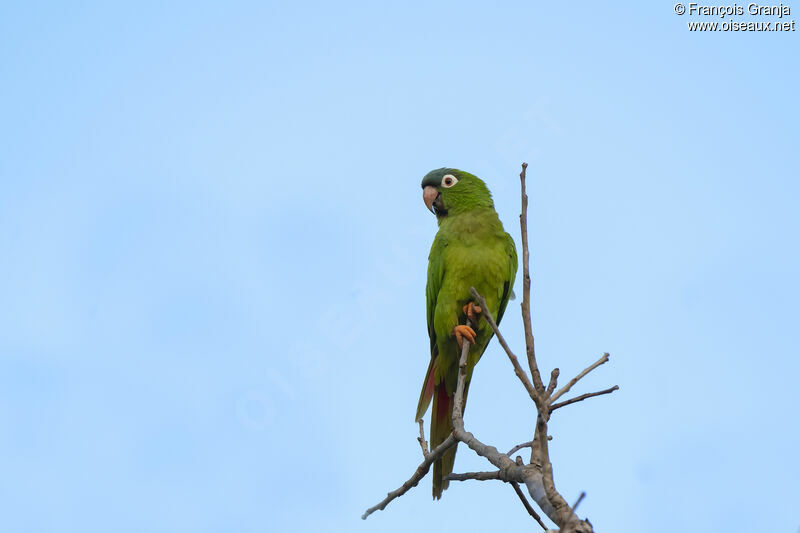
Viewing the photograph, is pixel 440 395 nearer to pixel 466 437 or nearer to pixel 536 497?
pixel 466 437

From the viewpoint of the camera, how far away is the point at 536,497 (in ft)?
8.44

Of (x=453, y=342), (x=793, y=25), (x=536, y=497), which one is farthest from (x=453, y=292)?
(x=793, y=25)

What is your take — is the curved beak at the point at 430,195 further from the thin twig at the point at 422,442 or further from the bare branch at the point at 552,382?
the bare branch at the point at 552,382

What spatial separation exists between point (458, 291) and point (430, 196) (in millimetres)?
1539

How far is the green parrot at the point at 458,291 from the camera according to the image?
18.5 ft

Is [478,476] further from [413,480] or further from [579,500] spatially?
[579,500]

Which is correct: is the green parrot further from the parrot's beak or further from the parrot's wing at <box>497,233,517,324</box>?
the parrot's beak

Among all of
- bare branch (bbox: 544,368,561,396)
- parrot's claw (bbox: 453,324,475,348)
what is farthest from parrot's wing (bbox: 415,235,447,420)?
bare branch (bbox: 544,368,561,396)

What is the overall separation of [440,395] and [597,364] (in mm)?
3027

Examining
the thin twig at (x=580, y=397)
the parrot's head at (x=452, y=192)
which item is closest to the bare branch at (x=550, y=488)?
the thin twig at (x=580, y=397)

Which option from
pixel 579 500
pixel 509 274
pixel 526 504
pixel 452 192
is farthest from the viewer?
pixel 452 192

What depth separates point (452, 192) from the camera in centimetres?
667

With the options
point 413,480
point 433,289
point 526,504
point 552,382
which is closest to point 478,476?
point 526,504

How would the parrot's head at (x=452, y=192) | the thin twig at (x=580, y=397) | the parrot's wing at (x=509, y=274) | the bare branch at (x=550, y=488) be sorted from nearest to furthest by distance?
the bare branch at (x=550, y=488), the thin twig at (x=580, y=397), the parrot's wing at (x=509, y=274), the parrot's head at (x=452, y=192)
